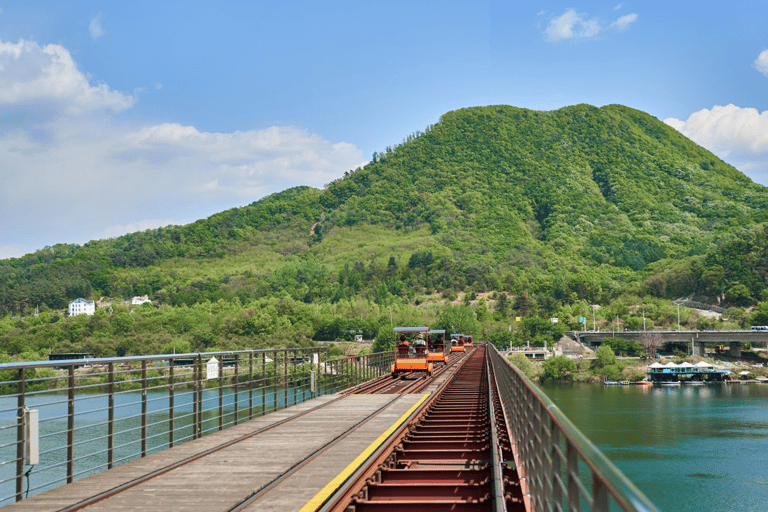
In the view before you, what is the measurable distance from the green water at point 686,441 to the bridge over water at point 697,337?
3199 centimetres

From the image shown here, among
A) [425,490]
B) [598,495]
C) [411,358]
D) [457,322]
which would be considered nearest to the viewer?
[598,495]

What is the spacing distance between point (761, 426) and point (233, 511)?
85.2 m

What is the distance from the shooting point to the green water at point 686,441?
5344cm

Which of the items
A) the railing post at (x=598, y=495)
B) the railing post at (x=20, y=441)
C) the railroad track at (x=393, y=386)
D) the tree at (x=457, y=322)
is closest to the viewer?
the railing post at (x=598, y=495)

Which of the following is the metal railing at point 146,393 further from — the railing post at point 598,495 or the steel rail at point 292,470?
the railing post at point 598,495

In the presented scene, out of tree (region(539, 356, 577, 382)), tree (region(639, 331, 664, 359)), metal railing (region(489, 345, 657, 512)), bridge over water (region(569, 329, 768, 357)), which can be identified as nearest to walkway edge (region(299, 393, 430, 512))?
metal railing (region(489, 345, 657, 512))

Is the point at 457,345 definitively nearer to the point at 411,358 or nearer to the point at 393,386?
the point at 411,358

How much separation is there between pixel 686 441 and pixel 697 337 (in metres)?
88.7

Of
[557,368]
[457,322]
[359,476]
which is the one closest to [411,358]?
[359,476]

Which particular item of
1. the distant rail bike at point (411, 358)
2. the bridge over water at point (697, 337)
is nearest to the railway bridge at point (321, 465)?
the distant rail bike at point (411, 358)

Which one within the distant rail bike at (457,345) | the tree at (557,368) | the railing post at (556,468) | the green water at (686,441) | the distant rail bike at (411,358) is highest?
the railing post at (556,468)

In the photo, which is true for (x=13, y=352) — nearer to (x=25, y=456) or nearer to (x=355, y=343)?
(x=355, y=343)

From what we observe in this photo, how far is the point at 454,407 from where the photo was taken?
64.9 feet

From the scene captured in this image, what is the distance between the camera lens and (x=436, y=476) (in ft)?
30.7
